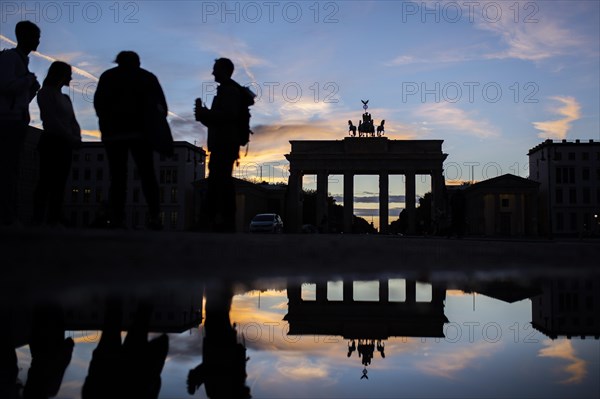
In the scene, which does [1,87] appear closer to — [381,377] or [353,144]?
[381,377]

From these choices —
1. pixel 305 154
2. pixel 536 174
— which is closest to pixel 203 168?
pixel 305 154

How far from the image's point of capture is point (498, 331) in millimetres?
2502

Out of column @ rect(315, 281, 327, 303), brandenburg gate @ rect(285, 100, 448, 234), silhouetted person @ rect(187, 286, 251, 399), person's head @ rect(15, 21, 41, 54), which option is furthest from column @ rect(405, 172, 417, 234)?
silhouetted person @ rect(187, 286, 251, 399)

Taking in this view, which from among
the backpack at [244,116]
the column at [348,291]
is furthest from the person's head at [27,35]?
the column at [348,291]

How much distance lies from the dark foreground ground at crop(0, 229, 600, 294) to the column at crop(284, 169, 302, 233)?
2488 inches

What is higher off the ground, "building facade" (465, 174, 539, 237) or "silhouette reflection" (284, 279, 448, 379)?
"building facade" (465, 174, 539, 237)

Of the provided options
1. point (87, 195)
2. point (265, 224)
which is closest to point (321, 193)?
point (265, 224)

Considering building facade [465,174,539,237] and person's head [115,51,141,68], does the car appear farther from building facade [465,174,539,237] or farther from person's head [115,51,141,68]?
building facade [465,174,539,237]

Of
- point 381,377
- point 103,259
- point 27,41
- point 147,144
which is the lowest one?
point 381,377

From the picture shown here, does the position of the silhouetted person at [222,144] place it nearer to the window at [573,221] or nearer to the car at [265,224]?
the car at [265,224]

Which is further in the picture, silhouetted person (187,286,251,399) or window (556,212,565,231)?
window (556,212,565,231)

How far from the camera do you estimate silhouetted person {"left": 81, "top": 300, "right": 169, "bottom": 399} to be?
1.49 meters

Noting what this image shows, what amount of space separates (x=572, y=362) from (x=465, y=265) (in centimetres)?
478

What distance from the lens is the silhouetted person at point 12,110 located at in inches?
233
